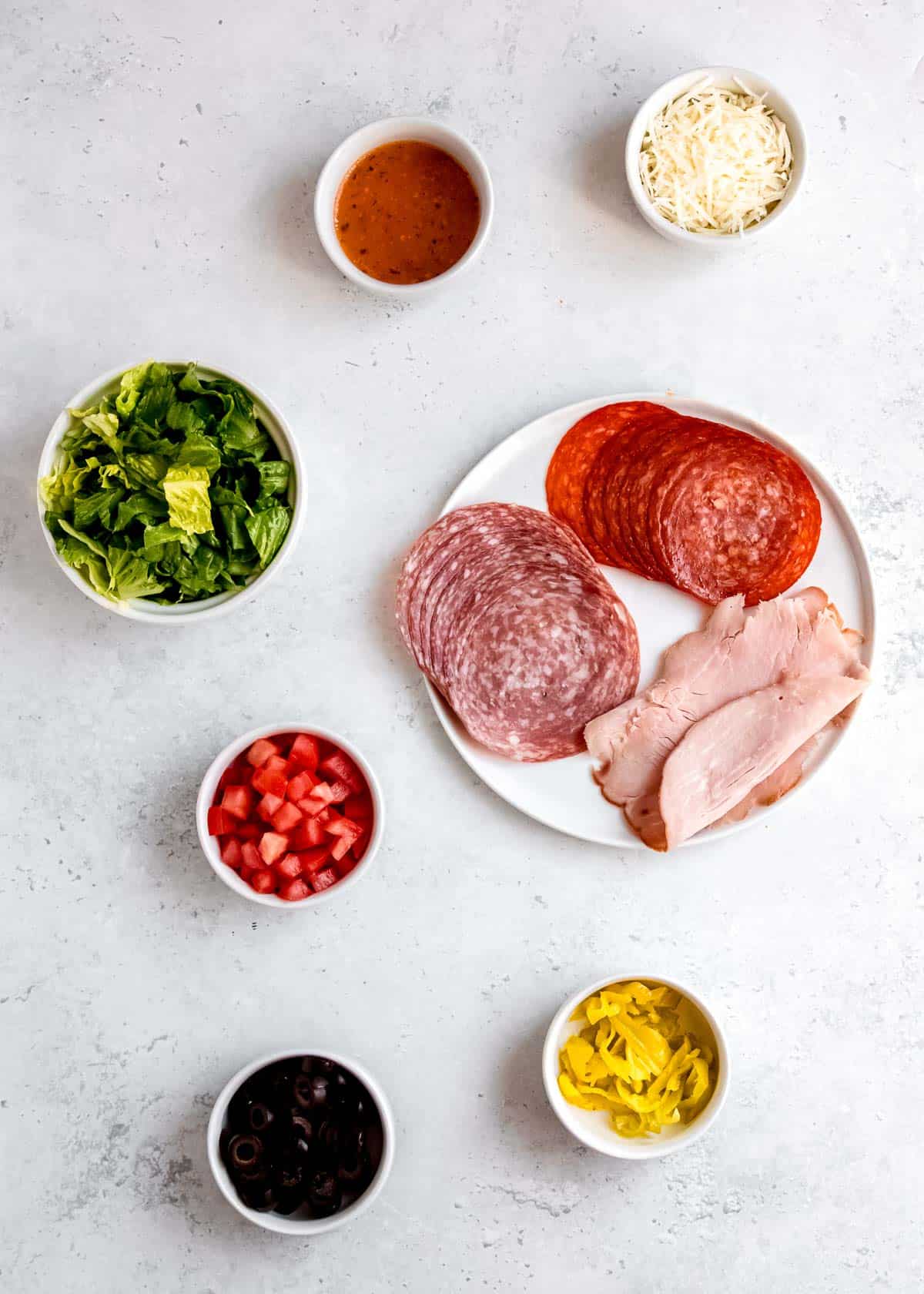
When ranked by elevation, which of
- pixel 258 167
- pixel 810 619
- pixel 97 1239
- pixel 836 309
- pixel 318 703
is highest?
pixel 836 309

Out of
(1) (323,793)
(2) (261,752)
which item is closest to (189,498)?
(2) (261,752)

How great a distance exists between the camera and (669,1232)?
2330 millimetres

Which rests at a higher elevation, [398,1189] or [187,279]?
[187,279]

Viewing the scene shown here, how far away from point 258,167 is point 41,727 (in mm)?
1349

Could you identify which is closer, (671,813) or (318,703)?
(671,813)

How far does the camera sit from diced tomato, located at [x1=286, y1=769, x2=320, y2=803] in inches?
85.9

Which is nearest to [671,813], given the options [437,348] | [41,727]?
[437,348]

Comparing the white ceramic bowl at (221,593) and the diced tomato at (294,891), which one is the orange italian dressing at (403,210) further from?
the diced tomato at (294,891)

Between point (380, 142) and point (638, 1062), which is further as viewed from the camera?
point (380, 142)

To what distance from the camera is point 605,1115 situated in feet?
7.30

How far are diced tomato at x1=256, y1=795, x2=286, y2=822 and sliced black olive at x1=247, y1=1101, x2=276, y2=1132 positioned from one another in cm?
56

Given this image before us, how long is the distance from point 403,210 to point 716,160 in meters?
0.66

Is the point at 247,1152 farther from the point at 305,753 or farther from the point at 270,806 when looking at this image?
the point at 305,753

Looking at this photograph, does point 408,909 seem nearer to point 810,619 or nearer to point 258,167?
point 810,619
